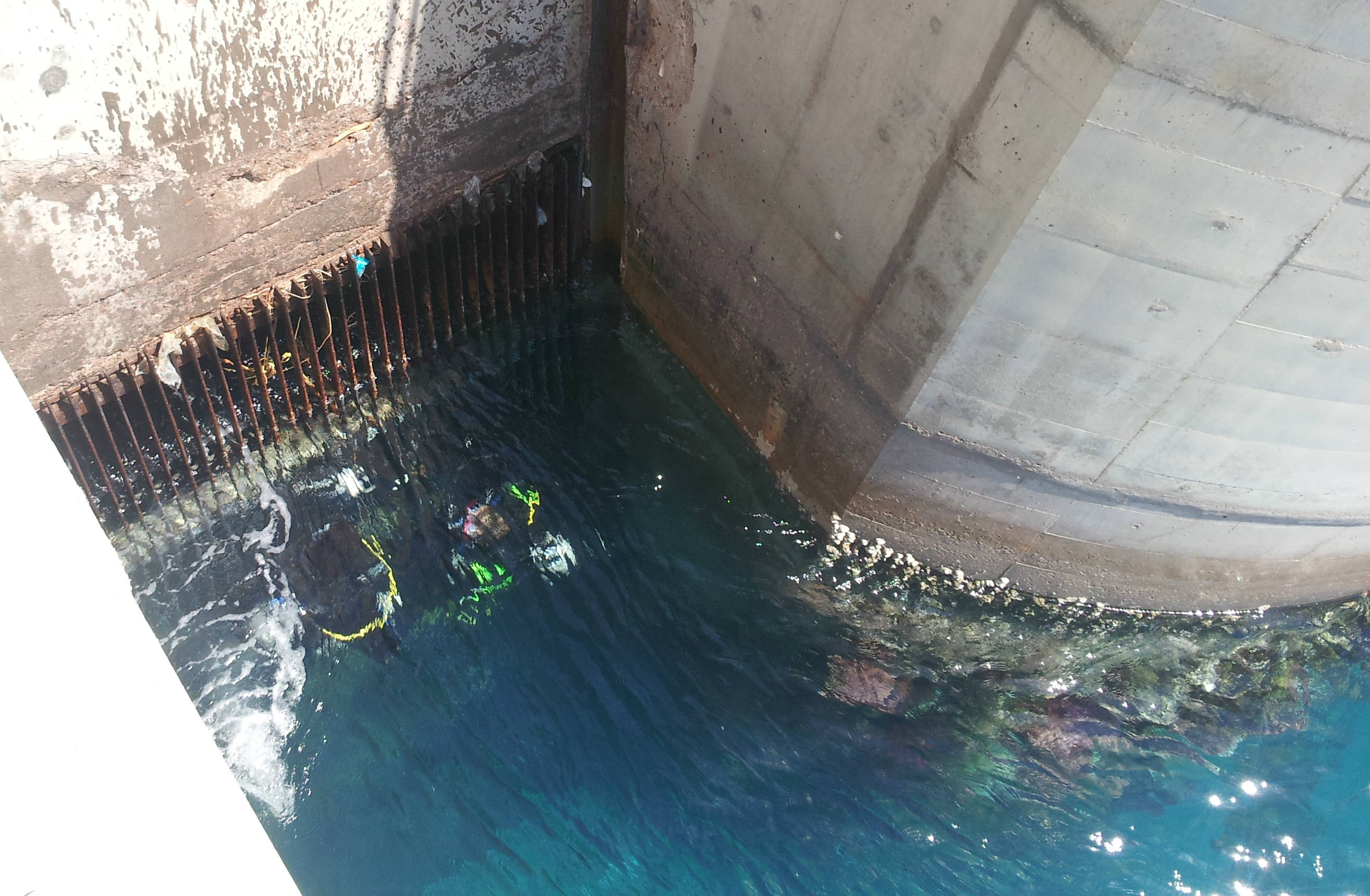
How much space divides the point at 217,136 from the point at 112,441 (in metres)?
2.16

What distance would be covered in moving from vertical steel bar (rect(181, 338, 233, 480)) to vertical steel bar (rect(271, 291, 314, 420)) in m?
0.53

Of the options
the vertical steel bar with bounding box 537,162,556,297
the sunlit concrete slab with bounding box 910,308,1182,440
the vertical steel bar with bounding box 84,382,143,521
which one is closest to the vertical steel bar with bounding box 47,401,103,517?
the vertical steel bar with bounding box 84,382,143,521

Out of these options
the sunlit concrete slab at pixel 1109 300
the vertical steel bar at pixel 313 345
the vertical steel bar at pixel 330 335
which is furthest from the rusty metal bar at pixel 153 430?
the sunlit concrete slab at pixel 1109 300

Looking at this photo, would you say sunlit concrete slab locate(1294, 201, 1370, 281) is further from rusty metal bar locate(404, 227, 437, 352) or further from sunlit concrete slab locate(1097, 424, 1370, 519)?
rusty metal bar locate(404, 227, 437, 352)

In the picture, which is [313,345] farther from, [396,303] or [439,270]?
[439,270]

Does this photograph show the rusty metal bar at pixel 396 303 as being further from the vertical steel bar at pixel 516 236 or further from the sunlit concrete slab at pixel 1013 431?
the sunlit concrete slab at pixel 1013 431

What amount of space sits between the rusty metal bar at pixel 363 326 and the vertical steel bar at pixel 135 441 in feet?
5.22

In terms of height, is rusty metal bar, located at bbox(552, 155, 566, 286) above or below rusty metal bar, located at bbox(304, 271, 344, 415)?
above

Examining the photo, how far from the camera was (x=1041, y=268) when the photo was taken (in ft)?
15.1

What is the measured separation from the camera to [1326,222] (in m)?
4.16

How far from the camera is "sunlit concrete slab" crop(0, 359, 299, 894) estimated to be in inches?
80.2

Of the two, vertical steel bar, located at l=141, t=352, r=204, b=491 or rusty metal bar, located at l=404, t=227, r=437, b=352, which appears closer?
vertical steel bar, located at l=141, t=352, r=204, b=491

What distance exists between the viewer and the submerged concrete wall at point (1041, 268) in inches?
155

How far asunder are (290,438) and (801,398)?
399 centimetres
